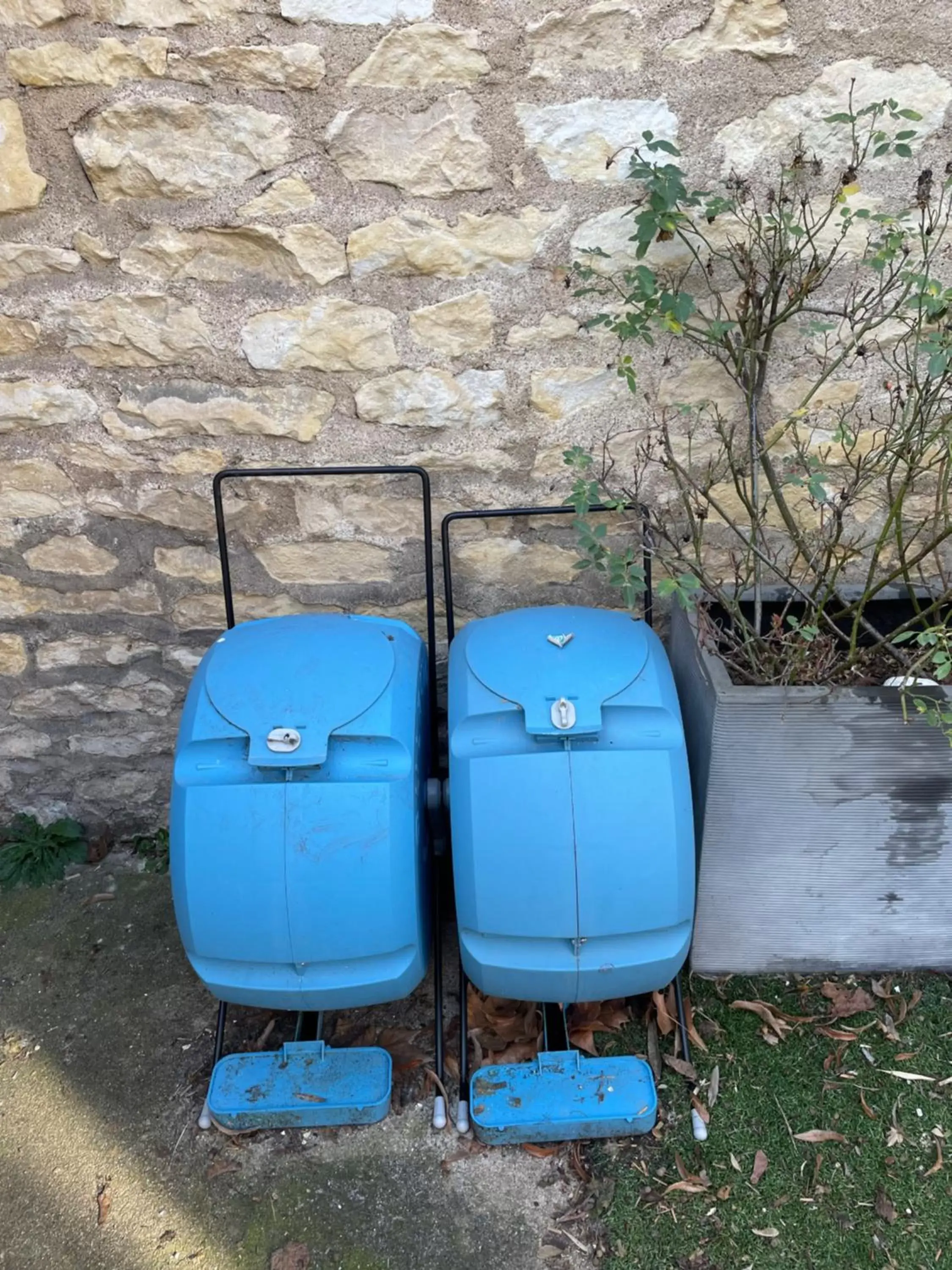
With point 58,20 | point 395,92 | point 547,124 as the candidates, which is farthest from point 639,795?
point 58,20

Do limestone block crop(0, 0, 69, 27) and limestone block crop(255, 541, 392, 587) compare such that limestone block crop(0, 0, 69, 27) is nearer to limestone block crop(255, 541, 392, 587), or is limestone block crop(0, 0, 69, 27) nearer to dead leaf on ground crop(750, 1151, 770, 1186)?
limestone block crop(255, 541, 392, 587)

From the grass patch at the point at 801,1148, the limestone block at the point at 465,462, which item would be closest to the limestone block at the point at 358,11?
the limestone block at the point at 465,462

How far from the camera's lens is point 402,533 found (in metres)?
2.49

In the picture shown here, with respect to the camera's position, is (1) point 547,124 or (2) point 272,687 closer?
(2) point 272,687

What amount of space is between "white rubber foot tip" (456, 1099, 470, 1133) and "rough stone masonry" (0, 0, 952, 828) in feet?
4.14

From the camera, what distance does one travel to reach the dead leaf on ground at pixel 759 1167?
6.31 feet

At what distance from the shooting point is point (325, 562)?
2.53m

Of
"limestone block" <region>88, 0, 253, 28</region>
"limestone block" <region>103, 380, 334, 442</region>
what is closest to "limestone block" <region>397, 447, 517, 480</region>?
"limestone block" <region>103, 380, 334, 442</region>

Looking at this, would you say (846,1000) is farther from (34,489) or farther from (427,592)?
(34,489)

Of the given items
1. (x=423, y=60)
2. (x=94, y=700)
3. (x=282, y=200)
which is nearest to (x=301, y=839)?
(x=94, y=700)

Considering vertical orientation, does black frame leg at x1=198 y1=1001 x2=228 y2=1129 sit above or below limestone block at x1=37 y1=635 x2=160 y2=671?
below

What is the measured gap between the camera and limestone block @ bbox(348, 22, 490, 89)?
1996 mm

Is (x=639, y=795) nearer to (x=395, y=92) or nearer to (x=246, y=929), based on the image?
(x=246, y=929)

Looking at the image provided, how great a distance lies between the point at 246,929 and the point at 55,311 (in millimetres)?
1588
